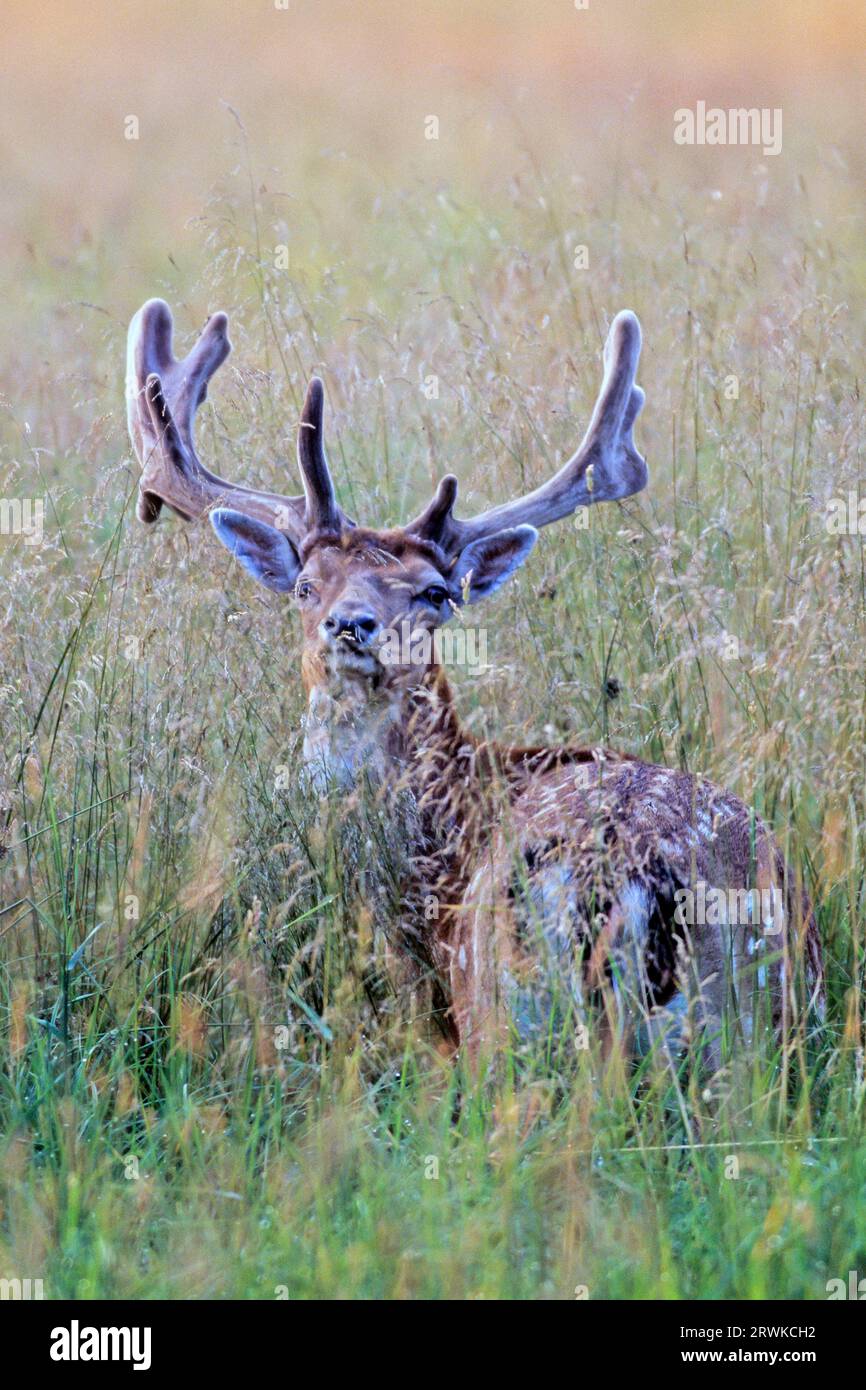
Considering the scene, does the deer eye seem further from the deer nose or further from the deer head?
the deer nose

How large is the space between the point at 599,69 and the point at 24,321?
384 cm

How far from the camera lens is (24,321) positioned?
909cm

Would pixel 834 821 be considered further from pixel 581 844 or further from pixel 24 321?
pixel 24 321

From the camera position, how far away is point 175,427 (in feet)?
17.1

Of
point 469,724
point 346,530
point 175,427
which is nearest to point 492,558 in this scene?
point 346,530

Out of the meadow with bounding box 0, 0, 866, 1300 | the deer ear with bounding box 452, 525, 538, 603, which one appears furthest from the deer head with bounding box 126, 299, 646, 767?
the meadow with bounding box 0, 0, 866, 1300

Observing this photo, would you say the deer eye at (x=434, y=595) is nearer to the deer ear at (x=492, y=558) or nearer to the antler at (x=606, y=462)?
the deer ear at (x=492, y=558)

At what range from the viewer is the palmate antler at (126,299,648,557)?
4949 millimetres

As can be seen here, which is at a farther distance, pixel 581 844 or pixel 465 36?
pixel 465 36

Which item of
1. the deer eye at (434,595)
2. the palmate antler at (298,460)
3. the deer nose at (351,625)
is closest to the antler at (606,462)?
the palmate antler at (298,460)

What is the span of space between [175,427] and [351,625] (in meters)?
1.12

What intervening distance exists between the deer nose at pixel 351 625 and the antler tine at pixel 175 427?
1.76 feet

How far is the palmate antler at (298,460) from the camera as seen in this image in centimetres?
495

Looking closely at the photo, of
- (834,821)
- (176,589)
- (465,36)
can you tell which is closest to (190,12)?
(465,36)
